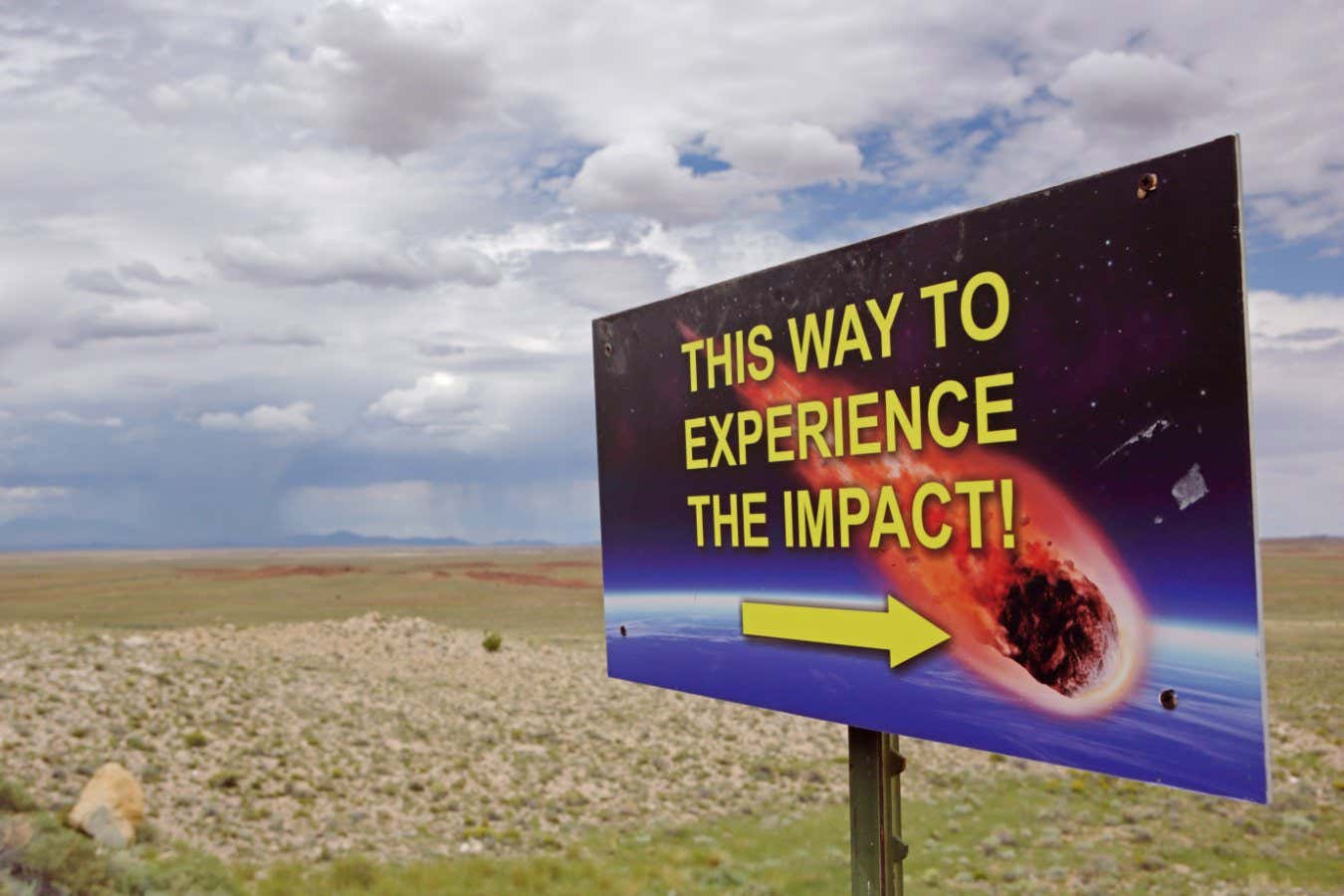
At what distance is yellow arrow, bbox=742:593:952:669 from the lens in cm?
413

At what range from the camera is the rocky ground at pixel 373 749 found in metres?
11.3

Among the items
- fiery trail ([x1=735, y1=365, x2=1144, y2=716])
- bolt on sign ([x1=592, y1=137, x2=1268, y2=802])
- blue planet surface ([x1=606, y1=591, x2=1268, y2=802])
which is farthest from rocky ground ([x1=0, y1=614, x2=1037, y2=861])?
fiery trail ([x1=735, y1=365, x2=1144, y2=716])

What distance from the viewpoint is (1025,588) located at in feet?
12.3

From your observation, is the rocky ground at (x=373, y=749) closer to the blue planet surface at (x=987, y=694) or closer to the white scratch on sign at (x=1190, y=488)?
the blue planet surface at (x=987, y=694)

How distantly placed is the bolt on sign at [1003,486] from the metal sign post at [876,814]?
33 centimetres

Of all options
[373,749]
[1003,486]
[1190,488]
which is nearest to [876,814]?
[1003,486]

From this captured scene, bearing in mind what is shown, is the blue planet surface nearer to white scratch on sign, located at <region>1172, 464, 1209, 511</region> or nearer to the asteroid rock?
the asteroid rock

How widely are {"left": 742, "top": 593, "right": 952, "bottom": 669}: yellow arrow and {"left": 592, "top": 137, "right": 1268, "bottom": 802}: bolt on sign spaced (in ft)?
0.04

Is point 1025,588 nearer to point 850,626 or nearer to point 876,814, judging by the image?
point 850,626

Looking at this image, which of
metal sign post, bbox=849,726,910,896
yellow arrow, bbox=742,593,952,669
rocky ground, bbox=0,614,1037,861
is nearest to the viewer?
yellow arrow, bbox=742,593,952,669

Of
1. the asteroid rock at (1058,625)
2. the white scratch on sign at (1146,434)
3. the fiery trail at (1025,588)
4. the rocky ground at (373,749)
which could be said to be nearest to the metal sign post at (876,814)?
the fiery trail at (1025,588)

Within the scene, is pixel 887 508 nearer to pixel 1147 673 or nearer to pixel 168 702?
pixel 1147 673

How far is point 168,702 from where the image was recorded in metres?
14.0

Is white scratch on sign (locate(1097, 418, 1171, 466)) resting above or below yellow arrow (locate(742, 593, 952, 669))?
above
